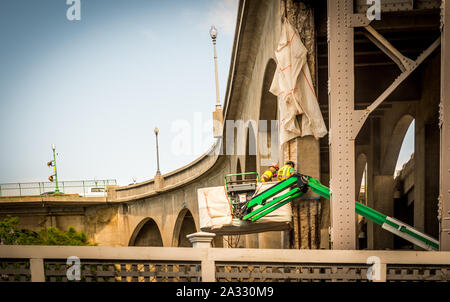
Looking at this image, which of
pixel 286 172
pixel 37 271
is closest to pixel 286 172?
pixel 286 172

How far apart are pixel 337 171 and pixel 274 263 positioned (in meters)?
1.70

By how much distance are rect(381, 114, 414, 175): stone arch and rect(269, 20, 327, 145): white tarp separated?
1165cm

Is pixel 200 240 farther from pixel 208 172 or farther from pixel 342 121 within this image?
pixel 208 172

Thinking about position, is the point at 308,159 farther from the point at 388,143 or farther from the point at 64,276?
the point at 388,143

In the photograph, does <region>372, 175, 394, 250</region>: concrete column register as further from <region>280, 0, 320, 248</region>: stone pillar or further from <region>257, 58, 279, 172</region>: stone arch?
<region>280, 0, 320, 248</region>: stone pillar

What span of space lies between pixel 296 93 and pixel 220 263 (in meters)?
4.30


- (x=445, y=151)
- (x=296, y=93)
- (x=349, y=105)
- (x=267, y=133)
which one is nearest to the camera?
(x=445, y=151)

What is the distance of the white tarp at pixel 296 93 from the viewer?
9.41 m

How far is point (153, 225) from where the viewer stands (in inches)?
1908

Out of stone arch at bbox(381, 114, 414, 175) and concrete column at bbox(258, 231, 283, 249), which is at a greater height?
stone arch at bbox(381, 114, 414, 175)

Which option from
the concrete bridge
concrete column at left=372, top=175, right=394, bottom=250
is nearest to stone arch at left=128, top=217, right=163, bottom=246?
the concrete bridge

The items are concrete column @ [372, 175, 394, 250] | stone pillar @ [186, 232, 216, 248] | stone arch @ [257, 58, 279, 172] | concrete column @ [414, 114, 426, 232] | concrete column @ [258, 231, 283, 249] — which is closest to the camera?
stone pillar @ [186, 232, 216, 248]

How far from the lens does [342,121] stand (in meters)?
6.97

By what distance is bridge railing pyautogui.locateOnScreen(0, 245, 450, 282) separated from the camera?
20.2 ft
